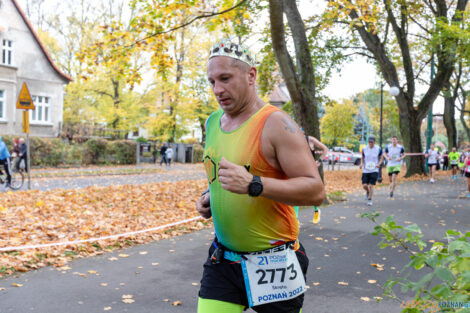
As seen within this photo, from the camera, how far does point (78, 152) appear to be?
2864 centimetres

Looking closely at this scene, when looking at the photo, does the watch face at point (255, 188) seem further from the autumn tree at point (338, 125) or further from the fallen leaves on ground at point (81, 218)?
the autumn tree at point (338, 125)

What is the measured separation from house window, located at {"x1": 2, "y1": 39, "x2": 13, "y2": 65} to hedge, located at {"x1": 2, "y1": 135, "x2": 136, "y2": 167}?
8388 millimetres

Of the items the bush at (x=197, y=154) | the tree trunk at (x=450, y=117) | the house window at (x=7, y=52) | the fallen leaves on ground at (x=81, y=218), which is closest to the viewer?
the fallen leaves on ground at (x=81, y=218)

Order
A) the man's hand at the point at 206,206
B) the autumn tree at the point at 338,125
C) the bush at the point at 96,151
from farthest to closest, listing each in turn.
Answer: the autumn tree at the point at 338,125
the bush at the point at 96,151
the man's hand at the point at 206,206

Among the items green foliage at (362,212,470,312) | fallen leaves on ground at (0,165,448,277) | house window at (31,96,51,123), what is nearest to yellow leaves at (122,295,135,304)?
fallen leaves on ground at (0,165,448,277)

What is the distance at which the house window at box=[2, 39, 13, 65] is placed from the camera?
31922mm

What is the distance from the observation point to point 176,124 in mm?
40656

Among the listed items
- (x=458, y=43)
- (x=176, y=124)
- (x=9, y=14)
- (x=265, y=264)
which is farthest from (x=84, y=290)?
(x=176, y=124)

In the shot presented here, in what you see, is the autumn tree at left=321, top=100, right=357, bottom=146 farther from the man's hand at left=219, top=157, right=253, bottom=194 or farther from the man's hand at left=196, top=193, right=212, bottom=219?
the man's hand at left=219, top=157, right=253, bottom=194

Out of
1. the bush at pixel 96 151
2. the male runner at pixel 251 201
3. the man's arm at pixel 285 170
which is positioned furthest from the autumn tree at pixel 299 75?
the bush at pixel 96 151

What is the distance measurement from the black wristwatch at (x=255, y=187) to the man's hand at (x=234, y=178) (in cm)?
2

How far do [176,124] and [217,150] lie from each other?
38632mm

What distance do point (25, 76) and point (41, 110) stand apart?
2.63 meters

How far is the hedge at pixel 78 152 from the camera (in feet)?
85.5
